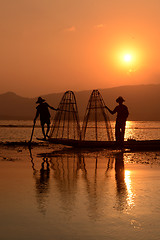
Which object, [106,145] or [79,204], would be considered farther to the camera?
[106,145]

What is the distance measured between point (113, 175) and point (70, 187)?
2338 mm

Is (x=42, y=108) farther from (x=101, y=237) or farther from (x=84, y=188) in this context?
(x=101, y=237)

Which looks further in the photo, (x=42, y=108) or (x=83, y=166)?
(x=42, y=108)

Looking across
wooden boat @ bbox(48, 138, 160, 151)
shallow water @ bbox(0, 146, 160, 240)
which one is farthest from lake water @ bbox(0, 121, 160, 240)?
wooden boat @ bbox(48, 138, 160, 151)

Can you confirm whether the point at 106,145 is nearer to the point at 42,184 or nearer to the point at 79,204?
the point at 42,184

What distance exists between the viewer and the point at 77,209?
655 cm

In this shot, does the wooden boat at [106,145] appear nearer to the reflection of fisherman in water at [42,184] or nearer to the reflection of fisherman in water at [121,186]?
the reflection of fisherman in water at [121,186]

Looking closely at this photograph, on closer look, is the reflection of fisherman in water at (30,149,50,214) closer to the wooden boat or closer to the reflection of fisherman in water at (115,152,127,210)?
the reflection of fisherman in water at (115,152,127,210)

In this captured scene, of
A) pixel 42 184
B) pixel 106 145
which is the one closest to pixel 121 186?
pixel 42 184

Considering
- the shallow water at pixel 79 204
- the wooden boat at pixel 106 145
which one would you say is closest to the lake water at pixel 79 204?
the shallow water at pixel 79 204

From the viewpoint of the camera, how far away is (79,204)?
22.7ft

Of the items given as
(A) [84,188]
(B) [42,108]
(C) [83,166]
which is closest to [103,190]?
(A) [84,188]

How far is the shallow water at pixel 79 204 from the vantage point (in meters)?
5.34

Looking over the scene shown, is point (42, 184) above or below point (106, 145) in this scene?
below
